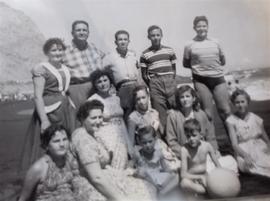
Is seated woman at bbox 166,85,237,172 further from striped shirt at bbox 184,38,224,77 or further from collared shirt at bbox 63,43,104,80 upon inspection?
collared shirt at bbox 63,43,104,80

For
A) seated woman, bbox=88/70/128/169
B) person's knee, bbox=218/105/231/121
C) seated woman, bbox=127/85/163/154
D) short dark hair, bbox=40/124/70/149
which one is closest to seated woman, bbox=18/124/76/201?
short dark hair, bbox=40/124/70/149

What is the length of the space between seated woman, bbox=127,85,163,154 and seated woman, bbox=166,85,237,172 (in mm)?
85

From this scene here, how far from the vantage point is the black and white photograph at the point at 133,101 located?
235cm

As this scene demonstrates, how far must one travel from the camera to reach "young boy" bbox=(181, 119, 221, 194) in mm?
2510

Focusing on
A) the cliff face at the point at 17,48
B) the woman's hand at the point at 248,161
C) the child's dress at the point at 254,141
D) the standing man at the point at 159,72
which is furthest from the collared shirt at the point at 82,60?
the woman's hand at the point at 248,161

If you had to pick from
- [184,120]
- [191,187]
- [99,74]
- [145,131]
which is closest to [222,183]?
[191,187]

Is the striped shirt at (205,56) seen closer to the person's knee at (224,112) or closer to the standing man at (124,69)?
the person's knee at (224,112)

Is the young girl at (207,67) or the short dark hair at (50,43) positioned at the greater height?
the short dark hair at (50,43)

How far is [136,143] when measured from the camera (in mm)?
2475

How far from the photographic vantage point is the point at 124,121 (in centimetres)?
246

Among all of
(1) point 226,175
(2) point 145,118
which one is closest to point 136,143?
(2) point 145,118

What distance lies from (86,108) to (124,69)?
0.28 metres

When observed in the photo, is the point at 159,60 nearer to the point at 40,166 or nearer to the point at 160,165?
the point at 160,165

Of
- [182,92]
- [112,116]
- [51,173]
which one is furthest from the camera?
[182,92]
